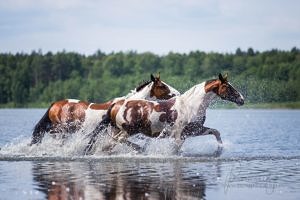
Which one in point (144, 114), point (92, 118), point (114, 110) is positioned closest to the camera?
point (144, 114)

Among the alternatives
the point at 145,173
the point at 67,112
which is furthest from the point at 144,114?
the point at 145,173

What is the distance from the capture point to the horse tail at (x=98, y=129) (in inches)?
759

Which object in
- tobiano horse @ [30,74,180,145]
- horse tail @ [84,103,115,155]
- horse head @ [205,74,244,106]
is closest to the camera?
horse head @ [205,74,244,106]

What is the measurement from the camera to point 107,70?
148 m

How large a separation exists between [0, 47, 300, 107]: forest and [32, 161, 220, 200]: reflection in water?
91.8 meters

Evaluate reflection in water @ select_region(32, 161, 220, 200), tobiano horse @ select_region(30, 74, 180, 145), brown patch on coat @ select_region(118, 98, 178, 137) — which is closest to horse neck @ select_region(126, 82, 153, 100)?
tobiano horse @ select_region(30, 74, 180, 145)

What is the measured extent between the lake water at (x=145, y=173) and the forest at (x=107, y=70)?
88813mm

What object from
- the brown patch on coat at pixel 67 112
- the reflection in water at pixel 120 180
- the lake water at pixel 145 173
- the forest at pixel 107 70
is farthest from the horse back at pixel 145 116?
the forest at pixel 107 70

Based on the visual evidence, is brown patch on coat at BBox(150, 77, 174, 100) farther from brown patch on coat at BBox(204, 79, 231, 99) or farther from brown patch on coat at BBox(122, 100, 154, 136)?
brown patch on coat at BBox(204, 79, 231, 99)

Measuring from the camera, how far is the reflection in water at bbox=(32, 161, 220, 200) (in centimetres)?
1212

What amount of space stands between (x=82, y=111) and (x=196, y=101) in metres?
3.09

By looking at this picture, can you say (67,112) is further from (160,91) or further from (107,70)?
(107,70)

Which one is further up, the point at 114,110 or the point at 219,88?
the point at 219,88

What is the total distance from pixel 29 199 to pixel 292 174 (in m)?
5.51
